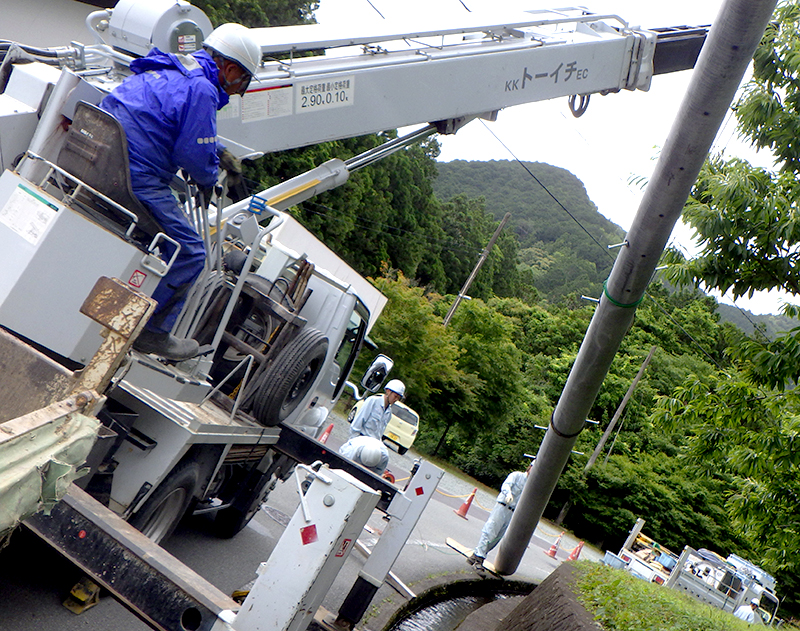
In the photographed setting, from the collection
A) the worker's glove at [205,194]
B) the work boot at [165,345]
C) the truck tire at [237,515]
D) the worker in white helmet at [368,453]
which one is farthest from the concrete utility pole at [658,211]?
the work boot at [165,345]

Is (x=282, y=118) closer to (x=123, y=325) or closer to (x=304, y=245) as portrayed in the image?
(x=123, y=325)

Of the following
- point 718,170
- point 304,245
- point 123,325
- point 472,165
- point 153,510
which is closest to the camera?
point 123,325

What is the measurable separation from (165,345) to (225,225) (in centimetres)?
142

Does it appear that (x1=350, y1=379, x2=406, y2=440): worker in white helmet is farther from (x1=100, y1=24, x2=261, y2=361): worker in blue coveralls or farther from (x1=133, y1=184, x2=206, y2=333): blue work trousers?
(x1=100, y1=24, x2=261, y2=361): worker in blue coveralls

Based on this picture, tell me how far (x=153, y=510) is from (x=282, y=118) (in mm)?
2996

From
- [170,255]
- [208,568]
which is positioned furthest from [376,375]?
[170,255]

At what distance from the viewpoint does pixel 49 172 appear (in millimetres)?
4000

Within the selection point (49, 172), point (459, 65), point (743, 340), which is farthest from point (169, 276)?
point (743, 340)

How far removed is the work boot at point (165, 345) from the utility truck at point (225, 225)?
80mm

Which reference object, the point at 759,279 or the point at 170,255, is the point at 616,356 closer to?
the point at 759,279

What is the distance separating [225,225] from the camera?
5711 mm

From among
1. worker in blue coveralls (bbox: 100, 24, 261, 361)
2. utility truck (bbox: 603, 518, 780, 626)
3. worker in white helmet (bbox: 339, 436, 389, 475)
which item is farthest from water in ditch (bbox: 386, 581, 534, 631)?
utility truck (bbox: 603, 518, 780, 626)

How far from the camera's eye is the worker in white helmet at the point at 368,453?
8.11 metres

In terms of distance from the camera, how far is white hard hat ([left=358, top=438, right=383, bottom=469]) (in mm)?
8098
